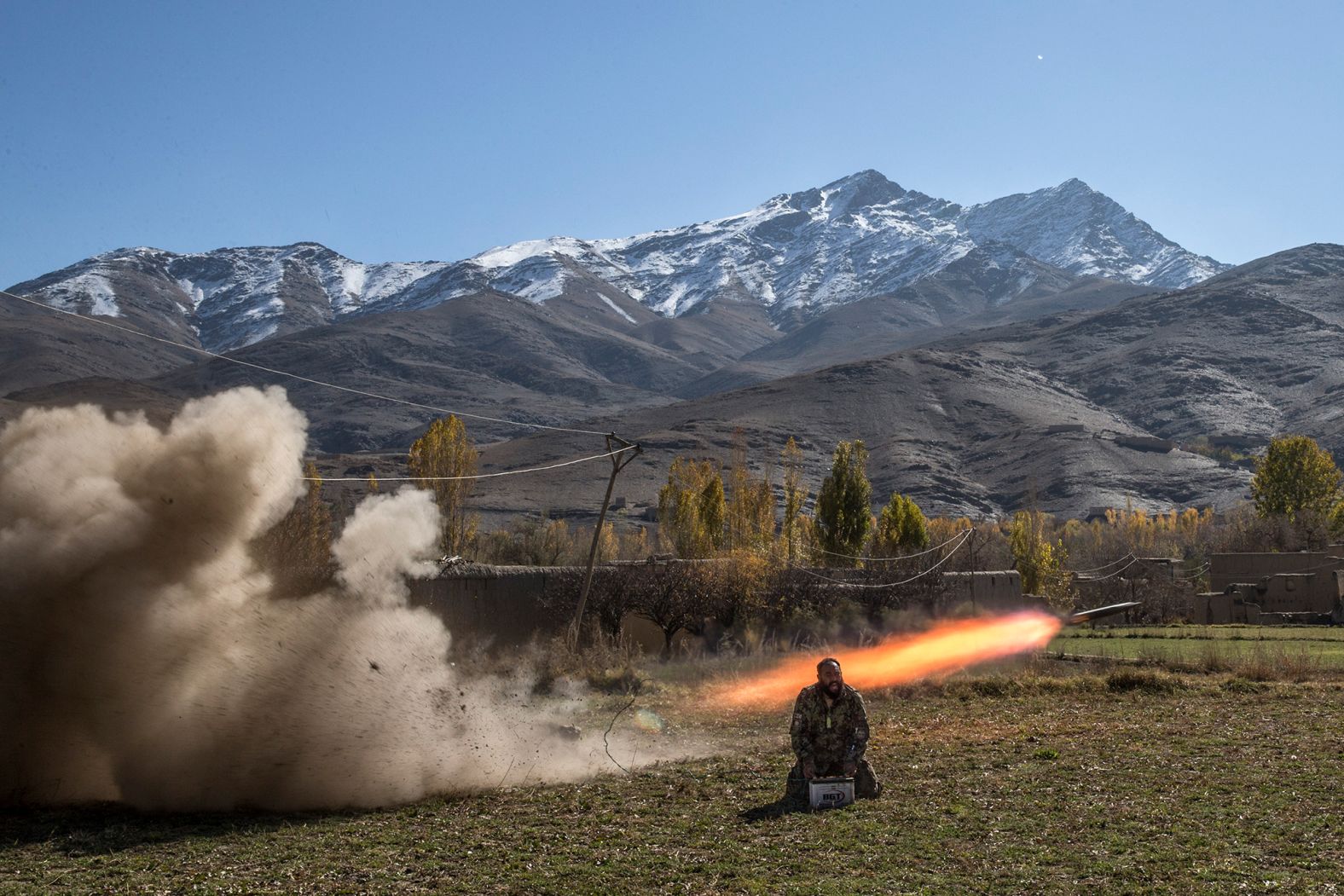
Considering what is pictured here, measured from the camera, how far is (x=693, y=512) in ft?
279

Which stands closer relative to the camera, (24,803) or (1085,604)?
(24,803)

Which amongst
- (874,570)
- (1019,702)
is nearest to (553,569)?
(874,570)

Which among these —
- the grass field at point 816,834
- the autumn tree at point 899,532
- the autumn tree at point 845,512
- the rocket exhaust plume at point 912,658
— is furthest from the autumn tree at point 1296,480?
the grass field at point 816,834

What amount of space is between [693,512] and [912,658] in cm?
5037

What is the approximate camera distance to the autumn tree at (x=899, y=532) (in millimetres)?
75250

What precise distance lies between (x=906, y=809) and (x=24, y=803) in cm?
1022

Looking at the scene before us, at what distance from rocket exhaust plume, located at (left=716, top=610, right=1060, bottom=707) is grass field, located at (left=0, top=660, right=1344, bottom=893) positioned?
955 cm

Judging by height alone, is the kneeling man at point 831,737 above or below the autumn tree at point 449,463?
below

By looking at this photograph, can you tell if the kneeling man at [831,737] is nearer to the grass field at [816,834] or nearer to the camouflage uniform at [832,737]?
the camouflage uniform at [832,737]

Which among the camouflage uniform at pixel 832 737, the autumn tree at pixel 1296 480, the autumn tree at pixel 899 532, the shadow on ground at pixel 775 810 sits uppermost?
the autumn tree at pixel 1296 480

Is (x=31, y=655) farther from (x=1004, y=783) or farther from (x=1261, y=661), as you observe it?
(x=1261, y=661)

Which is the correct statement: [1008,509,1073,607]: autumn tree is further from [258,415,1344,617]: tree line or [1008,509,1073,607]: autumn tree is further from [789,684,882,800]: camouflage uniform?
[789,684,882,800]: camouflage uniform

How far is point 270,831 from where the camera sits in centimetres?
1323

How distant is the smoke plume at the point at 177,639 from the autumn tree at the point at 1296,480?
108323 millimetres
